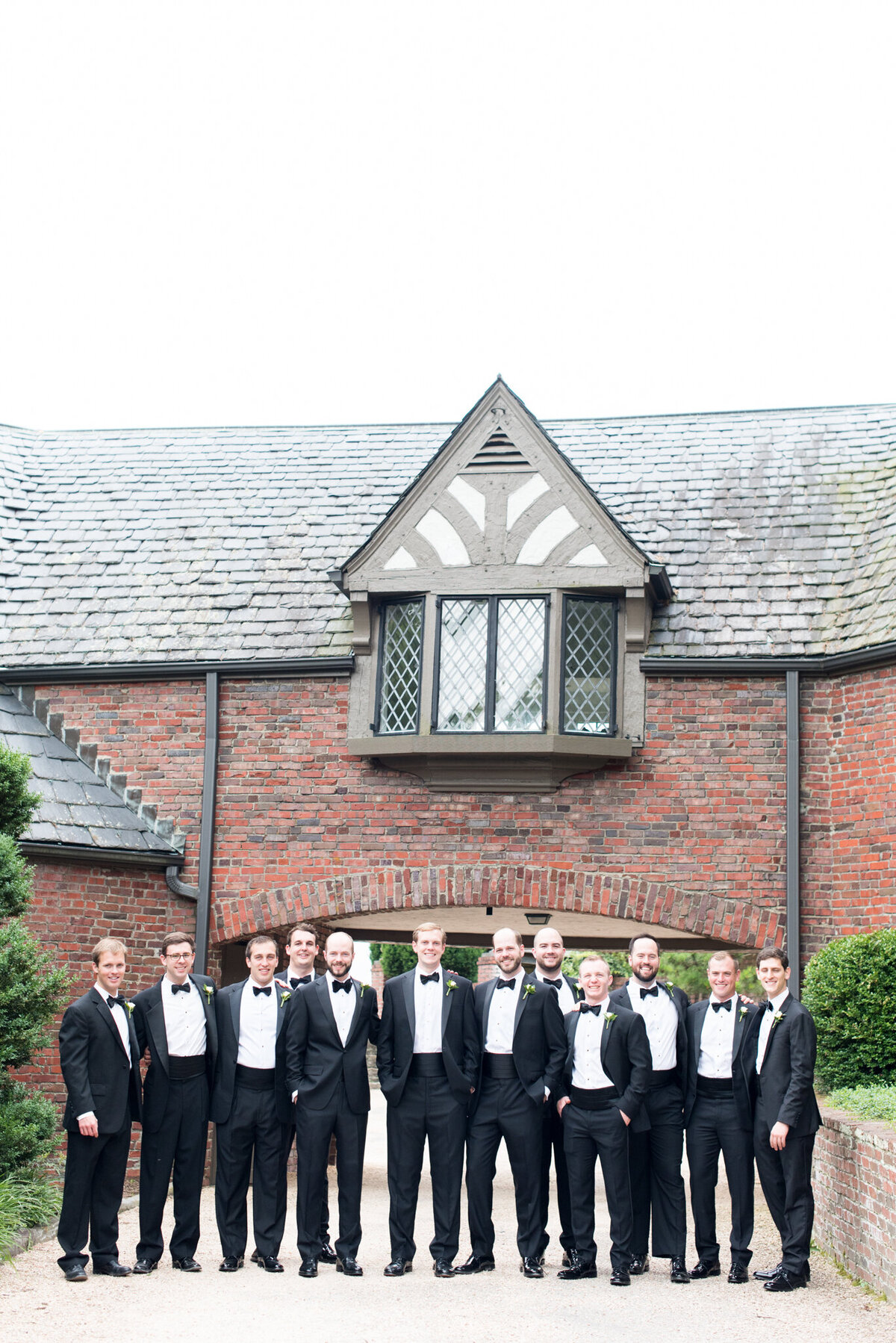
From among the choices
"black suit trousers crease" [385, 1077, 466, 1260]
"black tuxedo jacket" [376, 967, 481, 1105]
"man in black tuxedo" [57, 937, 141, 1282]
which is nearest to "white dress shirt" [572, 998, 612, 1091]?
"black tuxedo jacket" [376, 967, 481, 1105]

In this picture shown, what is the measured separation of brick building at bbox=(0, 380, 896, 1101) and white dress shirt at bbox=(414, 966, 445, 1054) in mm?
4022

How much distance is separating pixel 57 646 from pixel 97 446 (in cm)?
358

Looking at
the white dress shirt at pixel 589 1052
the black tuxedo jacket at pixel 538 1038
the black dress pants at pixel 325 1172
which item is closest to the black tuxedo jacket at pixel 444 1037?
the black tuxedo jacket at pixel 538 1038

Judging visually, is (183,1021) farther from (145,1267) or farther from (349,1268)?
(349,1268)

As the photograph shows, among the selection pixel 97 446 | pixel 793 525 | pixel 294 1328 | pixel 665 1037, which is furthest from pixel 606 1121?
pixel 97 446

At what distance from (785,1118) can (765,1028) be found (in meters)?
0.52

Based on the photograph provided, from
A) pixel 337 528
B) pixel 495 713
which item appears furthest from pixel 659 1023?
pixel 337 528

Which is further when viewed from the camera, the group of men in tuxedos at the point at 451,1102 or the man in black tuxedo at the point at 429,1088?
the man in black tuxedo at the point at 429,1088

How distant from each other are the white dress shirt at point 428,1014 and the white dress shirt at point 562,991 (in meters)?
0.62

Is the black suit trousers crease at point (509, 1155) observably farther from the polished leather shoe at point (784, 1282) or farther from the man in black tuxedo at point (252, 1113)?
the polished leather shoe at point (784, 1282)

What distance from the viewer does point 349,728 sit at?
40.6 ft

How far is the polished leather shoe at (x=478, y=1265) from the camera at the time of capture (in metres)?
7.62

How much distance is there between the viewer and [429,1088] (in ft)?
25.3

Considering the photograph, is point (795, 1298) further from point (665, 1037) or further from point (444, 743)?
point (444, 743)
